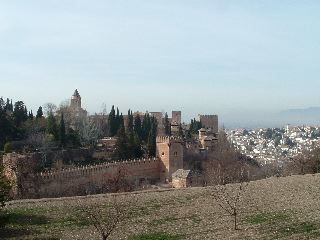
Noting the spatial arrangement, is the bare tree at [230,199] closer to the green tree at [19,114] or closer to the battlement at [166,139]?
the battlement at [166,139]

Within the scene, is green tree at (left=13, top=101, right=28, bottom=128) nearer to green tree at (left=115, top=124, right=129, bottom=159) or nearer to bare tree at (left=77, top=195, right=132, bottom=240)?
green tree at (left=115, top=124, right=129, bottom=159)

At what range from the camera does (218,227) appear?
14.4 metres

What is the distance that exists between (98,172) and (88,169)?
1.11 m

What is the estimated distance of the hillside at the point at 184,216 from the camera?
45.1ft

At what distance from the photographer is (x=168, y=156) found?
155 feet

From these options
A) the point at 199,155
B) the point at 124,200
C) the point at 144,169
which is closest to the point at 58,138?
the point at 144,169

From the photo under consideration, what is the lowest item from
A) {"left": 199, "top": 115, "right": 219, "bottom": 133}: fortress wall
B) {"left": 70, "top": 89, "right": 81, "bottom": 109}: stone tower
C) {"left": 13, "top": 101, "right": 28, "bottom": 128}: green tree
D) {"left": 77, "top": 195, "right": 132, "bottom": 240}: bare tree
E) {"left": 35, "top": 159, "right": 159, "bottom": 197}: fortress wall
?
{"left": 35, "top": 159, "right": 159, "bottom": 197}: fortress wall

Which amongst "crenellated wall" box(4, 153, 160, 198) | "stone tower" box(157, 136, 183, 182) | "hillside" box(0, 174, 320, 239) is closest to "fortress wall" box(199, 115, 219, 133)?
"stone tower" box(157, 136, 183, 182)

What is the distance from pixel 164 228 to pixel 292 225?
370 cm

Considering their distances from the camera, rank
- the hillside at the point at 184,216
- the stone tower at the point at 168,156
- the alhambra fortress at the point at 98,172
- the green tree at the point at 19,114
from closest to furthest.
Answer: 1. the hillside at the point at 184,216
2. the alhambra fortress at the point at 98,172
3. the stone tower at the point at 168,156
4. the green tree at the point at 19,114

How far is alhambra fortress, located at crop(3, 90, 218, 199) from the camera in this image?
30188mm

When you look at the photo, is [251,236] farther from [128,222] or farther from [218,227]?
[128,222]

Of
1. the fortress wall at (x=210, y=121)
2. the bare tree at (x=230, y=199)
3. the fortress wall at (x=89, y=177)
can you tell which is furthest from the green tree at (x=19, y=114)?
the fortress wall at (x=210, y=121)

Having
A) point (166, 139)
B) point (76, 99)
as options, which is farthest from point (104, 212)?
point (76, 99)
